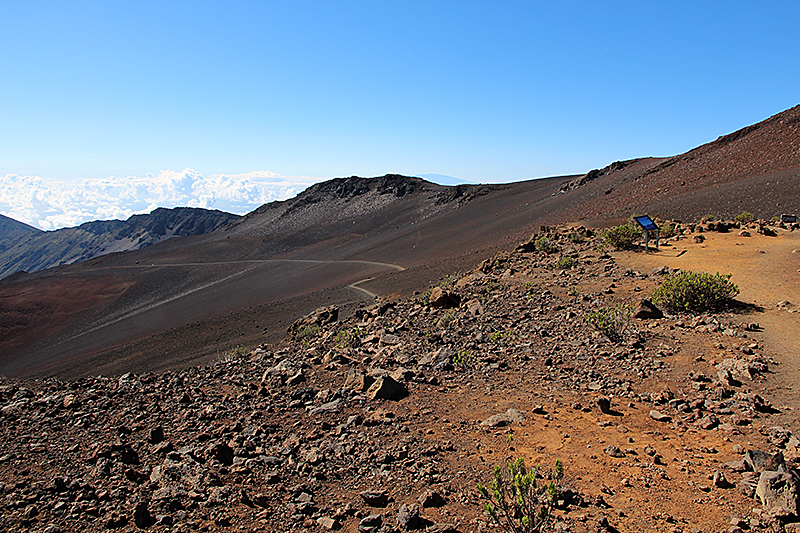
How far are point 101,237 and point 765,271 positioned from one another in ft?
433

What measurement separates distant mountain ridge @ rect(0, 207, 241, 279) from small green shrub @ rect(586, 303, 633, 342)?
81364mm

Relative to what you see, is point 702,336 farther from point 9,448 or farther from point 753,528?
point 9,448

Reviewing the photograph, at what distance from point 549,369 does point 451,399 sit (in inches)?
61.8

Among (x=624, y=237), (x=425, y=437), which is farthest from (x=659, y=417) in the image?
(x=624, y=237)

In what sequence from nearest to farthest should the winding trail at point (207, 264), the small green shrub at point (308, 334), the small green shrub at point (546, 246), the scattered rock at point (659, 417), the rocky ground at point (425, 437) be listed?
the rocky ground at point (425, 437) < the scattered rock at point (659, 417) < the small green shrub at point (308, 334) < the small green shrub at point (546, 246) < the winding trail at point (207, 264)

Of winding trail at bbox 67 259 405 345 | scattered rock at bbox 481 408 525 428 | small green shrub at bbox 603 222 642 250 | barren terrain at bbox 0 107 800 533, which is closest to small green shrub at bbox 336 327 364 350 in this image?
barren terrain at bbox 0 107 800 533

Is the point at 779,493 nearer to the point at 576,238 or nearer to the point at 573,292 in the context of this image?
the point at 573,292

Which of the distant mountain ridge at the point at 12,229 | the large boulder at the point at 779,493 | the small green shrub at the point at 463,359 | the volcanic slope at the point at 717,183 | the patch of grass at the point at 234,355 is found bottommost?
the patch of grass at the point at 234,355

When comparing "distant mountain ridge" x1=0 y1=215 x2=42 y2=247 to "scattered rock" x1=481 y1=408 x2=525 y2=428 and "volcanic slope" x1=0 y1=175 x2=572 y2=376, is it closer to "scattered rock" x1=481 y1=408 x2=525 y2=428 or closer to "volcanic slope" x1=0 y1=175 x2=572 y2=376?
"volcanic slope" x1=0 y1=175 x2=572 y2=376

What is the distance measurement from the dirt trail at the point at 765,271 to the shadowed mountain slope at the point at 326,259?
678cm

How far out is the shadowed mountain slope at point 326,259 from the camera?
18.2 m

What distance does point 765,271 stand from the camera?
930 cm

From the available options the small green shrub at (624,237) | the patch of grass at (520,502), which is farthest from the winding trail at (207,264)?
the patch of grass at (520,502)

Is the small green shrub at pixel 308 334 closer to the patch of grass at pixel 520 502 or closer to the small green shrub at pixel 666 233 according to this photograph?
the patch of grass at pixel 520 502
